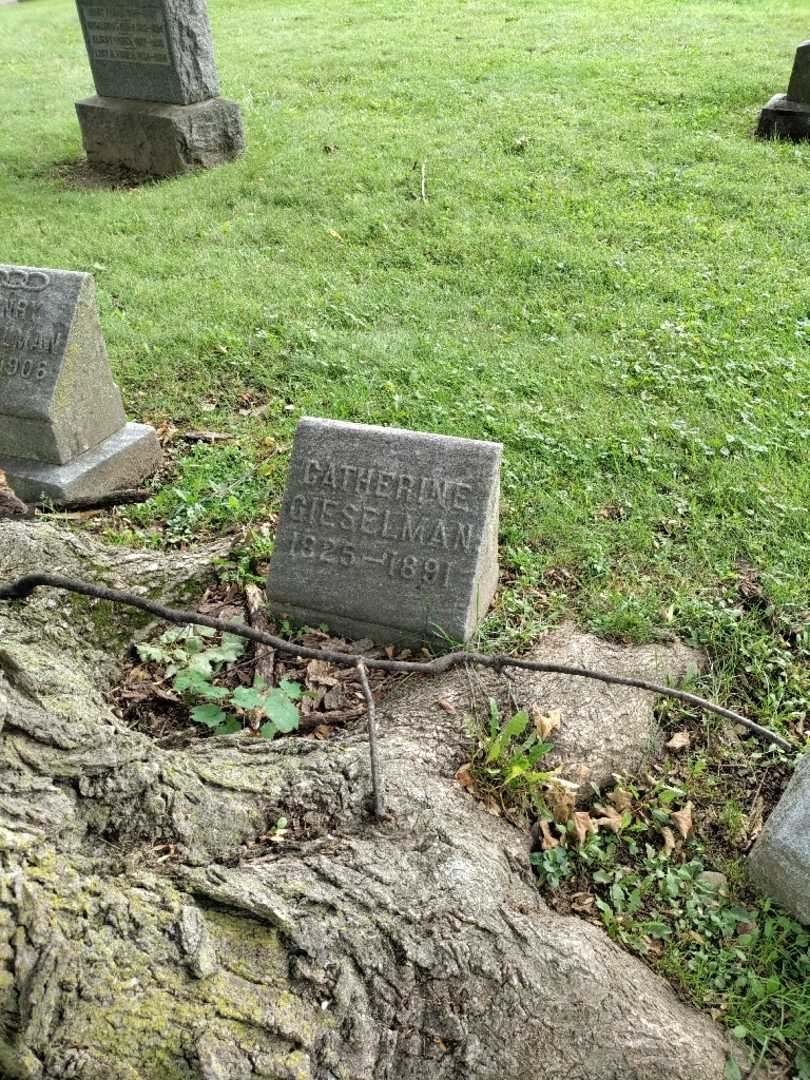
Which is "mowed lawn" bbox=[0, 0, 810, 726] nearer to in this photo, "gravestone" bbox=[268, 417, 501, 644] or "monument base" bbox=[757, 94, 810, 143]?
"monument base" bbox=[757, 94, 810, 143]

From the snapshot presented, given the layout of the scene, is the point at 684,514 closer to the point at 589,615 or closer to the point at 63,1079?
the point at 589,615

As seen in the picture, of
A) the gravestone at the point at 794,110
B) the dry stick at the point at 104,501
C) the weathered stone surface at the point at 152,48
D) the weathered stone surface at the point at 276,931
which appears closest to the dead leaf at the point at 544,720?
the weathered stone surface at the point at 276,931

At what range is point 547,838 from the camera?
2.76 m

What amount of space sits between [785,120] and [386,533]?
6912mm

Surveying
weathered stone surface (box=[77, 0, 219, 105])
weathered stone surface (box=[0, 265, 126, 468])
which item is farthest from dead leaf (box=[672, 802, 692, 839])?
weathered stone surface (box=[77, 0, 219, 105])

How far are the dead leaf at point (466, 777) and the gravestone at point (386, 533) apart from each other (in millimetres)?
626

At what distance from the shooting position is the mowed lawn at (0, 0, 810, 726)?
4.07m

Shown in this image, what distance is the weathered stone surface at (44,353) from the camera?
445cm

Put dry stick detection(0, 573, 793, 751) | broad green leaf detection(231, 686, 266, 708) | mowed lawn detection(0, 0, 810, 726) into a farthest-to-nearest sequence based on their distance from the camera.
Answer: mowed lawn detection(0, 0, 810, 726) < broad green leaf detection(231, 686, 266, 708) < dry stick detection(0, 573, 793, 751)

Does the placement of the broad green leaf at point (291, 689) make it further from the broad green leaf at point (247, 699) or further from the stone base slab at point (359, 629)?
the stone base slab at point (359, 629)

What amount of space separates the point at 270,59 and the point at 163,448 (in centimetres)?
815

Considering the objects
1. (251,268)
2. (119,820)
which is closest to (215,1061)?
(119,820)

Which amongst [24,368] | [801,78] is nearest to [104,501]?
[24,368]

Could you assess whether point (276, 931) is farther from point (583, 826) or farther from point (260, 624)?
point (260, 624)
